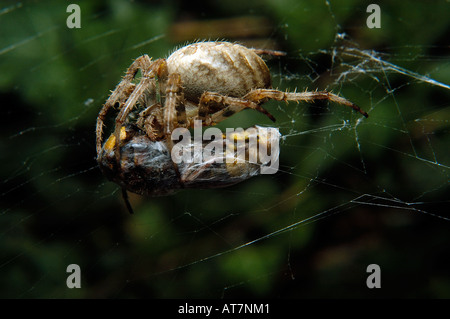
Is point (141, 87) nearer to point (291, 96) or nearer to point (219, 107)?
point (219, 107)

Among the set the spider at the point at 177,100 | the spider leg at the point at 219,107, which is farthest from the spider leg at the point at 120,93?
the spider leg at the point at 219,107

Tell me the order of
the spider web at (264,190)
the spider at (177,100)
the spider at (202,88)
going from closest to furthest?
the spider at (177,100) < the spider at (202,88) < the spider web at (264,190)

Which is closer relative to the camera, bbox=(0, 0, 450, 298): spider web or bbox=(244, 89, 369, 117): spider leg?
bbox=(244, 89, 369, 117): spider leg

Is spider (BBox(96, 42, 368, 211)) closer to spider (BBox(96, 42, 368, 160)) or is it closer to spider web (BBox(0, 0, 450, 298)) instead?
spider (BBox(96, 42, 368, 160))

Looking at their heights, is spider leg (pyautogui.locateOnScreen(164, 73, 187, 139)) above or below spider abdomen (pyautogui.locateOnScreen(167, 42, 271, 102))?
below

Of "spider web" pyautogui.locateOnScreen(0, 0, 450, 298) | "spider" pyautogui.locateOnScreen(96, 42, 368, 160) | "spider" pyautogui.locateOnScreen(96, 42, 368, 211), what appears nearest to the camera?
"spider" pyautogui.locateOnScreen(96, 42, 368, 211)

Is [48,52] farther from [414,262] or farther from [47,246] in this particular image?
[414,262]

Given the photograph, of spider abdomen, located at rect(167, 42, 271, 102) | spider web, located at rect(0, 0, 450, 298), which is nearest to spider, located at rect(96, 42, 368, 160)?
spider abdomen, located at rect(167, 42, 271, 102)

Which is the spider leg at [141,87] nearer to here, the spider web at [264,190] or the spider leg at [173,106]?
the spider leg at [173,106]
